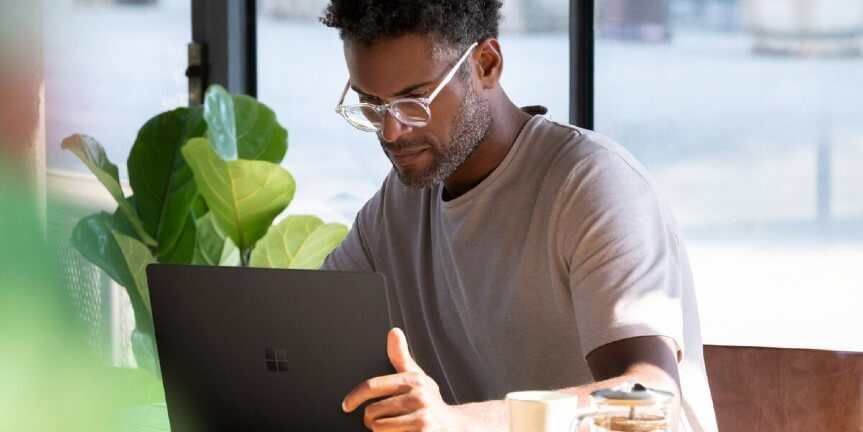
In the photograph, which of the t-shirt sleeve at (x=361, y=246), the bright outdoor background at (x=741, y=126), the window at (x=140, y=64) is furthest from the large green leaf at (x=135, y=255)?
the t-shirt sleeve at (x=361, y=246)

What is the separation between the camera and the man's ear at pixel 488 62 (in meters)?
1.50

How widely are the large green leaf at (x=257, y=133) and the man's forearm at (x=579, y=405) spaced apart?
66.9 inches

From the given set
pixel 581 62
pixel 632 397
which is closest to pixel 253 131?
pixel 581 62

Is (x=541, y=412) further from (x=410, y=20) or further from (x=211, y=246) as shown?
(x=211, y=246)

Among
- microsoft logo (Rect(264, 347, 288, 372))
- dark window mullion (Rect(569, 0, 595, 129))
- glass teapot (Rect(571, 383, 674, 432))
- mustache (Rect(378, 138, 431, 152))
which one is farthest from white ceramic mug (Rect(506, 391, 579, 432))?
dark window mullion (Rect(569, 0, 595, 129))

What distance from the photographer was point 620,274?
1187 millimetres

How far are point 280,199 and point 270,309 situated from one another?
146cm

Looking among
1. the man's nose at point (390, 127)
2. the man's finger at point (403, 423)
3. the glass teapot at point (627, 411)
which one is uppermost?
the man's nose at point (390, 127)

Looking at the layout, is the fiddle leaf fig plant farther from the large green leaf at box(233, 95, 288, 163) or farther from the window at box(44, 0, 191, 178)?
the window at box(44, 0, 191, 178)

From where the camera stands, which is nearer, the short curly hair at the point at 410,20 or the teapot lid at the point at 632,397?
the teapot lid at the point at 632,397

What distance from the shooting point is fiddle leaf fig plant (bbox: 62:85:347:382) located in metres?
2.32

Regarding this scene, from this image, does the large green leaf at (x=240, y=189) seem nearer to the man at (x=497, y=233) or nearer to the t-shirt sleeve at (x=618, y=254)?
the man at (x=497, y=233)

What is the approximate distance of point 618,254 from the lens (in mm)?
1205

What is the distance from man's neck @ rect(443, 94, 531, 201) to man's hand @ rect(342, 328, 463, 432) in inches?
25.0
